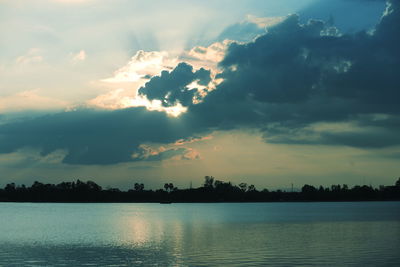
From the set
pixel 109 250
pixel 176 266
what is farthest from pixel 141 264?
pixel 109 250

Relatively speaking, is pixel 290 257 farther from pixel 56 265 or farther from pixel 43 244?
pixel 43 244

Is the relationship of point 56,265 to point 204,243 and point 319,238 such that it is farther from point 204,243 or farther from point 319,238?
point 319,238

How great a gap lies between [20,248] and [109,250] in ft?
43.8

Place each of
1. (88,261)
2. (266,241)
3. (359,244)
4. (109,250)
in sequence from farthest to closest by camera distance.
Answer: (266,241) → (359,244) → (109,250) → (88,261)

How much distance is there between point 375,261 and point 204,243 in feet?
93.6

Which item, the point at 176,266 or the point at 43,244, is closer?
the point at 176,266

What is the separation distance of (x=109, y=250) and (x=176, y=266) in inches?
745

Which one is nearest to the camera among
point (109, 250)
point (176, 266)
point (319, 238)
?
point (176, 266)

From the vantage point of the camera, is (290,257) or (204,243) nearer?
(290,257)

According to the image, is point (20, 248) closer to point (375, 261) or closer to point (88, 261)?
point (88, 261)

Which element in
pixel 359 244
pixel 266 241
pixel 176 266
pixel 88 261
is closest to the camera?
pixel 176 266

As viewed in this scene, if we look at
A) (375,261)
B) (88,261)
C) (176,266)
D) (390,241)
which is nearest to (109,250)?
(88,261)

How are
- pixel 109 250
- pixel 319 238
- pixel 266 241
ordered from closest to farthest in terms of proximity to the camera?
pixel 109 250 < pixel 266 241 < pixel 319 238

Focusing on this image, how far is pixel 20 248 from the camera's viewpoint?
70938 mm
